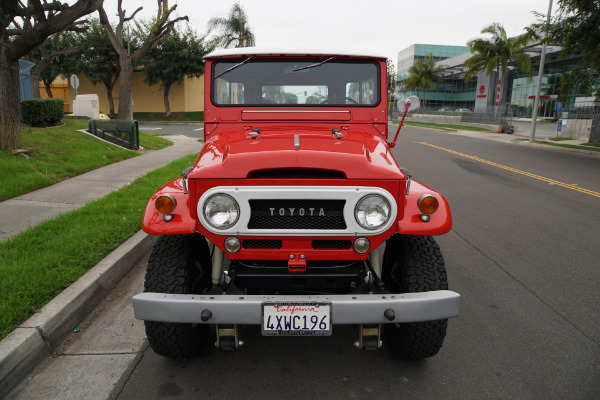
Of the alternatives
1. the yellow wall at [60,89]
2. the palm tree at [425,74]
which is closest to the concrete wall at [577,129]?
the palm tree at [425,74]

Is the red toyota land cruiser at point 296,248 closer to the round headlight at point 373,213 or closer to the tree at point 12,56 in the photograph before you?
the round headlight at point 373,213

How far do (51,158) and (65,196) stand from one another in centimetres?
300

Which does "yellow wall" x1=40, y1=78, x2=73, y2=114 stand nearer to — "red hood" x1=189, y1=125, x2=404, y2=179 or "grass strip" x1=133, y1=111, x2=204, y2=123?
"grass strip" x1=133, y1=111, x2=204, y2=123

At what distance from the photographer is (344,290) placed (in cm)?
291

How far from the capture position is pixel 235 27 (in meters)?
36.6

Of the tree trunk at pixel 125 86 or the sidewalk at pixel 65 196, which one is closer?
the sidewalk at pixel 65 196

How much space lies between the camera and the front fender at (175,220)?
2.69 metres

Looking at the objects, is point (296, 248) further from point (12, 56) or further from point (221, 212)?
point (12, 56)

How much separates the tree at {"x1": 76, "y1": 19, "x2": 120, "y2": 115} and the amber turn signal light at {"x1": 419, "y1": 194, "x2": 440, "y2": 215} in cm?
3968

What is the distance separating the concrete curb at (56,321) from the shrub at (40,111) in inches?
411

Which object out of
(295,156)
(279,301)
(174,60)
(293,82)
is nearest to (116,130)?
(293,82)

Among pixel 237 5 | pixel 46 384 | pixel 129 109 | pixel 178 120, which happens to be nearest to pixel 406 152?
pixel 129 109

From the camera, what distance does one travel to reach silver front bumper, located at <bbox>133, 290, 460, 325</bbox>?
2.42 metres

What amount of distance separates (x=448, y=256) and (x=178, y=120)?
126ft
